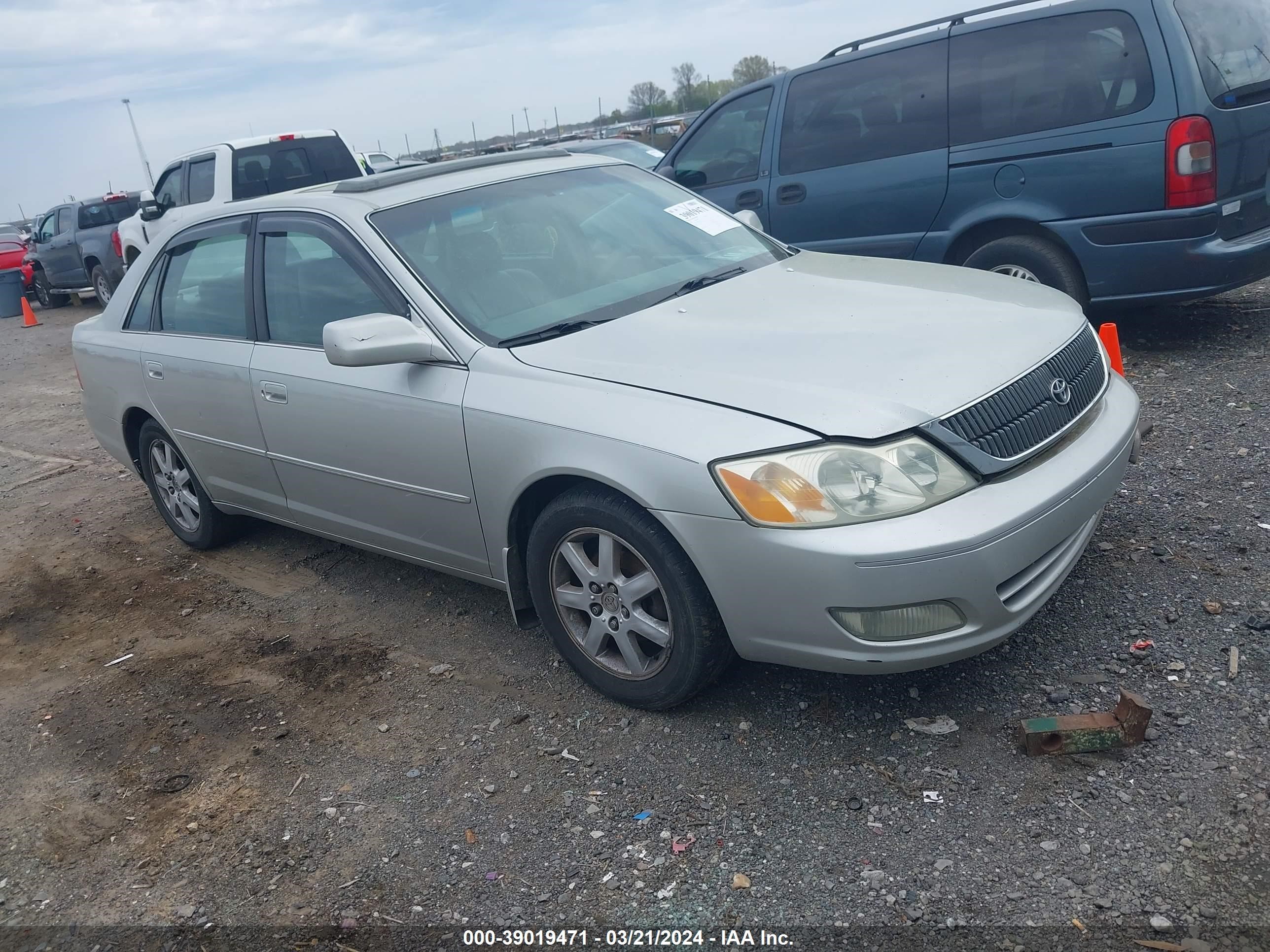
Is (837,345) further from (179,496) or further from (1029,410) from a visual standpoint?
(179,496)

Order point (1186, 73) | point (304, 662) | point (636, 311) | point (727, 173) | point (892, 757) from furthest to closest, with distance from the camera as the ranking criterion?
point (727, 173), point (1186, 73), point (304, 662), point (636, 311), point (892, 757)

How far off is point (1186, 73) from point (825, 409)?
12.5 ft

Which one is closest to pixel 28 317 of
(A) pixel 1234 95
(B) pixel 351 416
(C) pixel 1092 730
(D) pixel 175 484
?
(D) pixel 175 484

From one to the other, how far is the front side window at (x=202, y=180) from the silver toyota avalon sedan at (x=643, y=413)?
7998mm

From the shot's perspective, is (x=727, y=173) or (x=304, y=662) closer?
(x=304, y=662)

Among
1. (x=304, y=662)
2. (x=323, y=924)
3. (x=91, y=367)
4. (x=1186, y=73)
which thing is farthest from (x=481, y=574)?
(x=1186, y=73)

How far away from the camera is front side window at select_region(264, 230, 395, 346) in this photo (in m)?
3.88

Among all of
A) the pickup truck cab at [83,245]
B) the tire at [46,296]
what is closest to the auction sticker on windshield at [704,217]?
the pickup truck cab at [83,245]

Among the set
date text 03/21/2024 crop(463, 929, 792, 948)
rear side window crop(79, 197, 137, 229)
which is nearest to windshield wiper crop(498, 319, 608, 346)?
date text 03/21/2024 crop(463, 929, 792, 948)

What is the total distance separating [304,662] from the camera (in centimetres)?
406

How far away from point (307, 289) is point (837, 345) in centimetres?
218

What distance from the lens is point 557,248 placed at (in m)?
3.91

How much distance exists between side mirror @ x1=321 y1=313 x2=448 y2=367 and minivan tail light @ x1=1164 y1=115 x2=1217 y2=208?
3973 millimetres

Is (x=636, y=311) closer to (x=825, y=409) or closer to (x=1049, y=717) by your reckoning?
(x=825, y=409)
